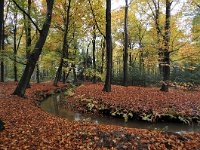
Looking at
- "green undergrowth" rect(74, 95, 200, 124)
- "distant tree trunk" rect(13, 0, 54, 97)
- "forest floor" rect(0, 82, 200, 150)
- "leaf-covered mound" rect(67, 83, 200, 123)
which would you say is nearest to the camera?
"forest floor" rect(0, 82, 200, 150)

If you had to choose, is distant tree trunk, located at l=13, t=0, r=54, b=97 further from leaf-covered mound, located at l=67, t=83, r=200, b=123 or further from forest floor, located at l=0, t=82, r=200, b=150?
forest floor, located at l=0, t=82, r=200, b=150

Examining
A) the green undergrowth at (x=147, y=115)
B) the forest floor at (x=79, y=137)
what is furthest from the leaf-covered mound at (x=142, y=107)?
the forest floor at (x=79, y=137)

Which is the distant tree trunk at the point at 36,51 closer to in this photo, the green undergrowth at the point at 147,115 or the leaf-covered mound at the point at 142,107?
the leaf-covered mound at the point at 142,107

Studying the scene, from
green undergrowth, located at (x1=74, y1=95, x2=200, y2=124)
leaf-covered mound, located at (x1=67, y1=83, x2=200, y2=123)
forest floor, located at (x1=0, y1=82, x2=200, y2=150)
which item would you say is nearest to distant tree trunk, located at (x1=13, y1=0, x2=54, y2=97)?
leaf-covered mound, located at (x1=67, y1=83, x2=200, y2=123)

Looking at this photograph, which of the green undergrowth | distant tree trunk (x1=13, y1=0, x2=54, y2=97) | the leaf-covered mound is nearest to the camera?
the green undergrowth

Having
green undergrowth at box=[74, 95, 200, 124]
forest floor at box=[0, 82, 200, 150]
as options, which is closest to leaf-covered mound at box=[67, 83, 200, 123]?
green undergrowth at box=[74, 95, 200, 124]

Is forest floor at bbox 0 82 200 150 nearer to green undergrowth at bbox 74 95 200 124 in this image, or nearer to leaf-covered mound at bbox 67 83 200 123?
green undergrowth at bbox 74 95 200 124

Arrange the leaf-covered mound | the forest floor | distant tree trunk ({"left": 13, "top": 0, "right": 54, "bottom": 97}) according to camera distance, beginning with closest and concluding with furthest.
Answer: the forest floor, the leaf-covered mound, distant tree trunk ({"left": 13, "top": 0, "right": 54, "bottom": 97})

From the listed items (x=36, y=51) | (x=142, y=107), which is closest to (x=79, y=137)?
(x=142, y=107)

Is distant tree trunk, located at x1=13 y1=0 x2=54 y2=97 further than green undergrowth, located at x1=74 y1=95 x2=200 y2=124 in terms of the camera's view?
Yes

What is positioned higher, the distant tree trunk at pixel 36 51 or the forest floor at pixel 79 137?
the distant tree trunk at pixel 36 51

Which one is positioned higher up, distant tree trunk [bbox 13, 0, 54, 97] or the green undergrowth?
distant tree trunk [bbox 13, 0, 54, 97]

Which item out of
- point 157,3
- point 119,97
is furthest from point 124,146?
point 157,3

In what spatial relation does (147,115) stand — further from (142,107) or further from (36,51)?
(36,51)
